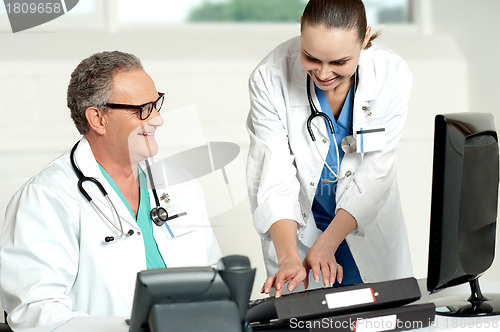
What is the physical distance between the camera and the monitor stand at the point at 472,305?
138 cm

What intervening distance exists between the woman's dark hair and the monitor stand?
2.26ft

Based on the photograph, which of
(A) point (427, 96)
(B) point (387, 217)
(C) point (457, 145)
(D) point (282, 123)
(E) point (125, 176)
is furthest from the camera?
(A) point (427, 96)

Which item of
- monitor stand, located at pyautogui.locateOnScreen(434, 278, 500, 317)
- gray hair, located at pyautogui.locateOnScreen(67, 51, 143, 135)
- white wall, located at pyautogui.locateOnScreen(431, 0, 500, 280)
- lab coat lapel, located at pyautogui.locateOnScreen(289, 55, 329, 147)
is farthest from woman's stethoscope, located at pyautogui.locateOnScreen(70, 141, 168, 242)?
white wall, located at pyautogui.locateOnScreen(431, 0, 500, 280)

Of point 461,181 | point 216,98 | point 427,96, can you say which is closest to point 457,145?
point 461,181

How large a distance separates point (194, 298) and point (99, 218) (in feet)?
2.48

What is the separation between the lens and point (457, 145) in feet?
4.12

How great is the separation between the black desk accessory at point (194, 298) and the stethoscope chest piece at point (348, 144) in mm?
964

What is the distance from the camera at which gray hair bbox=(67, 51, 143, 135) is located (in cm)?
178

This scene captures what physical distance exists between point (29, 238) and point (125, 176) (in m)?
0.35

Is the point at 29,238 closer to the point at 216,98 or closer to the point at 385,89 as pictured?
the point at 385,89

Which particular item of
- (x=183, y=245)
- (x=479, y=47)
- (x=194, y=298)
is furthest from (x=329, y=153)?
(x=479, y=47)

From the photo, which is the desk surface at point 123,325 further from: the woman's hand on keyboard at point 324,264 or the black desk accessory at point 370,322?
the woman's hand on keyboard at point 324,264

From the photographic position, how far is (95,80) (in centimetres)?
179

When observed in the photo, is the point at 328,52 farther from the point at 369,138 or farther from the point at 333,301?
the point at 333,301
